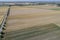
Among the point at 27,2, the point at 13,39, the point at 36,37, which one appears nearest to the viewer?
the point at 13,39

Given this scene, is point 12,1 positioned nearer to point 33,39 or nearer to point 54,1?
point 54,1

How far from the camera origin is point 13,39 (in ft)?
7.98

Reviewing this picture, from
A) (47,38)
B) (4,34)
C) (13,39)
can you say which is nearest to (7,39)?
(13,39)

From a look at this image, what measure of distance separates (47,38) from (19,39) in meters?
0.42

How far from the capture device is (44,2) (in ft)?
45.0

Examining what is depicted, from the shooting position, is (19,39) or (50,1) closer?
(19,39)

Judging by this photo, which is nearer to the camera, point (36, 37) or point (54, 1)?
point (36, 37)

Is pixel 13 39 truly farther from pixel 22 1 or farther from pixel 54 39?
pixel 22 1

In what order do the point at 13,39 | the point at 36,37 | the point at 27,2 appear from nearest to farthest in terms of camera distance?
the point at 13,39
the point at 36,37
the point at 27,2

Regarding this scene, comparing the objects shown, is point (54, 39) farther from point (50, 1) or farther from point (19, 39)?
point (50, 1)

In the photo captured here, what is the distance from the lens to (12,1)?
13.7m

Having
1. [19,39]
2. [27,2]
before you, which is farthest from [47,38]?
[27,2]

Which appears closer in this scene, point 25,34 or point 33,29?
point 25,34

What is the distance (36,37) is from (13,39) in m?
0.38
